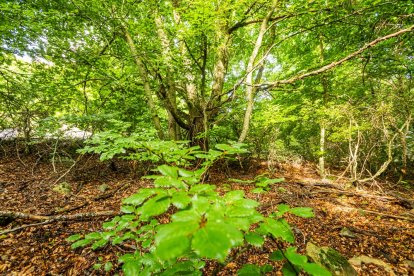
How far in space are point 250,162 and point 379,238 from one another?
4905mm

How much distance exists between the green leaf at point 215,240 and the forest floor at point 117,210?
0.94m

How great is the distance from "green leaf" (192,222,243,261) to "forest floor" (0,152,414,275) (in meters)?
0.94

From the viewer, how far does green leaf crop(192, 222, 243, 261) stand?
0.50 metres

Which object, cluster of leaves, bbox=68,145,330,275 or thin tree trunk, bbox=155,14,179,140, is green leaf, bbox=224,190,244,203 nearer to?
cluster of leaves, bbox=68,145,330,275

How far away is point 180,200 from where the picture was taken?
2.58 feet

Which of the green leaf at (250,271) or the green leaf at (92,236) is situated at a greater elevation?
the green leaf at (250,271)

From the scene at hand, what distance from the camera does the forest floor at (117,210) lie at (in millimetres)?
2635

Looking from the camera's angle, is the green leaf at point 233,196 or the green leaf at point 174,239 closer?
the green leaf at point 174,239

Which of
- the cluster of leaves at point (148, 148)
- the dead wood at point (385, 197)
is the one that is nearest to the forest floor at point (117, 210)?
the dead wood at point (385, 197)

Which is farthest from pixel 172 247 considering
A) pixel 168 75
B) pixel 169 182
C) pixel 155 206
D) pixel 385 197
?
pixel 385 197

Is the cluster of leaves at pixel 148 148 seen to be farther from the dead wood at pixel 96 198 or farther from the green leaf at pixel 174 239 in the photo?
the dead wood at pixel 96 198

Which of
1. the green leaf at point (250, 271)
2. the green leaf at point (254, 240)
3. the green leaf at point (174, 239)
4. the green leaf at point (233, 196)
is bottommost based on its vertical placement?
the green leaf at point (250, 271)

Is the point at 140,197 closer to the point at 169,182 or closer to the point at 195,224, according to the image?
the point at 169,182

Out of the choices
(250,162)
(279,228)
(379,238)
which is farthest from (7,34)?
(379,238)
